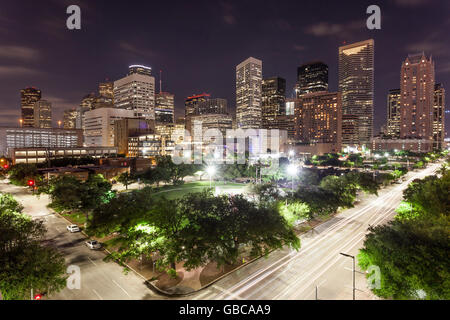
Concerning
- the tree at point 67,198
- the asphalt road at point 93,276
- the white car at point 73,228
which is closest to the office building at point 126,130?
the tree at point 67,198

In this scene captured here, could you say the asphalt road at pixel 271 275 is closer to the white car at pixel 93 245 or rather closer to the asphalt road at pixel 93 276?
the asphalt road at pixel 93 276

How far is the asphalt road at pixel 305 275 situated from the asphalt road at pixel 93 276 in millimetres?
6104

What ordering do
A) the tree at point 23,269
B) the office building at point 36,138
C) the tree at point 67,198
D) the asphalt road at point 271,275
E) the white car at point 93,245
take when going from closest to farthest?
the tree at point 23,269 < the asphalt road at point 271,275 < the white car at point 93,245 < the tree at point 67,198 < the office building at point 36,138

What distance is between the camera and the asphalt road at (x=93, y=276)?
859 inches

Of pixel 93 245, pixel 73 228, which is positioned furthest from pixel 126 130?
pixel 93 245

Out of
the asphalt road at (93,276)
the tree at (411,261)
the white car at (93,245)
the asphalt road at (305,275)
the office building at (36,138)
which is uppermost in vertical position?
the office building at (36,138)

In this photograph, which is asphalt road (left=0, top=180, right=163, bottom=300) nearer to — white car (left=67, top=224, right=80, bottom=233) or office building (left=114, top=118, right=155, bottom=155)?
white car (left=67, top=224, right=80, bottom=233)

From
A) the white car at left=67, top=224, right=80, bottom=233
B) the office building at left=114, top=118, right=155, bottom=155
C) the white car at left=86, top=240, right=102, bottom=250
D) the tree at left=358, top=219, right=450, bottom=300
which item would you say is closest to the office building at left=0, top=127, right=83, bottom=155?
the office building at left=114, top=118, right=155, bottom=155

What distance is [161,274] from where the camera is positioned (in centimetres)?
2503

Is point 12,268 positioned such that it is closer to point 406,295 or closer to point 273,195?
point 406,295

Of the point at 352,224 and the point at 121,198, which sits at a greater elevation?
the point at 121,198

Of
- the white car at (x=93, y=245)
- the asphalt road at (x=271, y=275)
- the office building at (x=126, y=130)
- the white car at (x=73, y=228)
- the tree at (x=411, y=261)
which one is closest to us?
the tree at (x=411, y=261)
